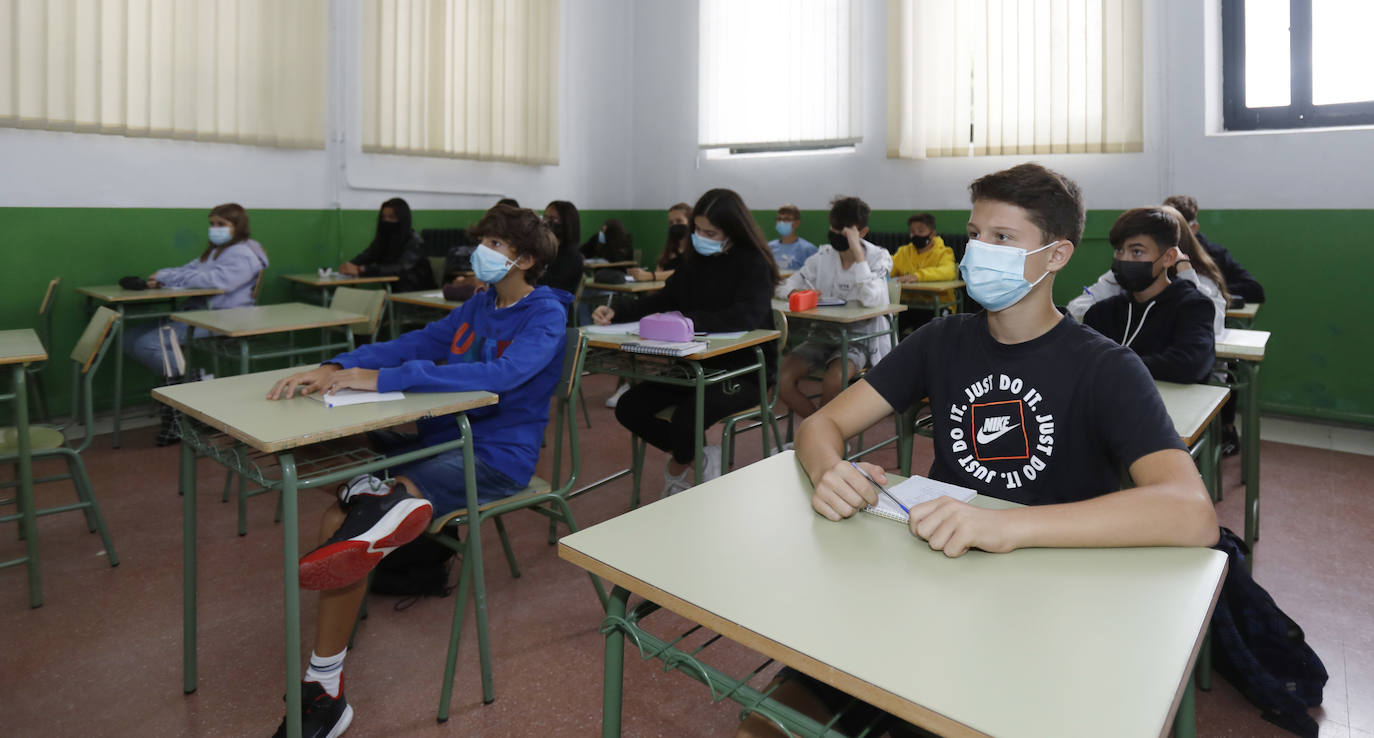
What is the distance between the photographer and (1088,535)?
3.57ft

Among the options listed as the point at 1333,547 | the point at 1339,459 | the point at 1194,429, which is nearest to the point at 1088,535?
the point at 1194,429

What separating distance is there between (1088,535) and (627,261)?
6.11 metres

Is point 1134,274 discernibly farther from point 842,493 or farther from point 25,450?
point 25,450

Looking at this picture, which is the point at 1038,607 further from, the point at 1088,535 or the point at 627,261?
the point at 627,261

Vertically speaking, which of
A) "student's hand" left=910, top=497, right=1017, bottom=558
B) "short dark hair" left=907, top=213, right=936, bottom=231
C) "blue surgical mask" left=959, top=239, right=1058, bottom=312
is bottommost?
"student's hand" left=910, top=497, right=1017, bottom=558

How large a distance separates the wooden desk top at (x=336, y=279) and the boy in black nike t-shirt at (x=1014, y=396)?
4.29 metres

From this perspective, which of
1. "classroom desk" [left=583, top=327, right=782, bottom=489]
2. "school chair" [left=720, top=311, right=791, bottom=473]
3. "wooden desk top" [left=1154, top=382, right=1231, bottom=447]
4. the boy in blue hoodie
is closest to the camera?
the boy in blue hoodie

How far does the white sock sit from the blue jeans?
9.47 feet

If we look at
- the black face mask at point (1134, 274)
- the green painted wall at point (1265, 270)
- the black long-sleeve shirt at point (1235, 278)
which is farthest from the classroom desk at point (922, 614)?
the green painted wall at point (1265, 270)

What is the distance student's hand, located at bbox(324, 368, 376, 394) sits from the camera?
1.91 metres

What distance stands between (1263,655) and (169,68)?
18.3 ft

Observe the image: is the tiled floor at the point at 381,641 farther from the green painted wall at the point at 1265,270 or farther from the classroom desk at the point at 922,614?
the green painted wall at the point at 1265,270

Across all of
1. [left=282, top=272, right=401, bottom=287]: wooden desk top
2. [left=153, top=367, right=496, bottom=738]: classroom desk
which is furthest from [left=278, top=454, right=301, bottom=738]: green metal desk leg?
[left=282, top=272, right=401, bottom=287]: wooden desk top

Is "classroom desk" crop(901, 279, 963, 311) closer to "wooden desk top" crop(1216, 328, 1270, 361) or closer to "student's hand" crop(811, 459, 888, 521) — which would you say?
"wooden desk top" crop(1216, 328, 1270, 361)
